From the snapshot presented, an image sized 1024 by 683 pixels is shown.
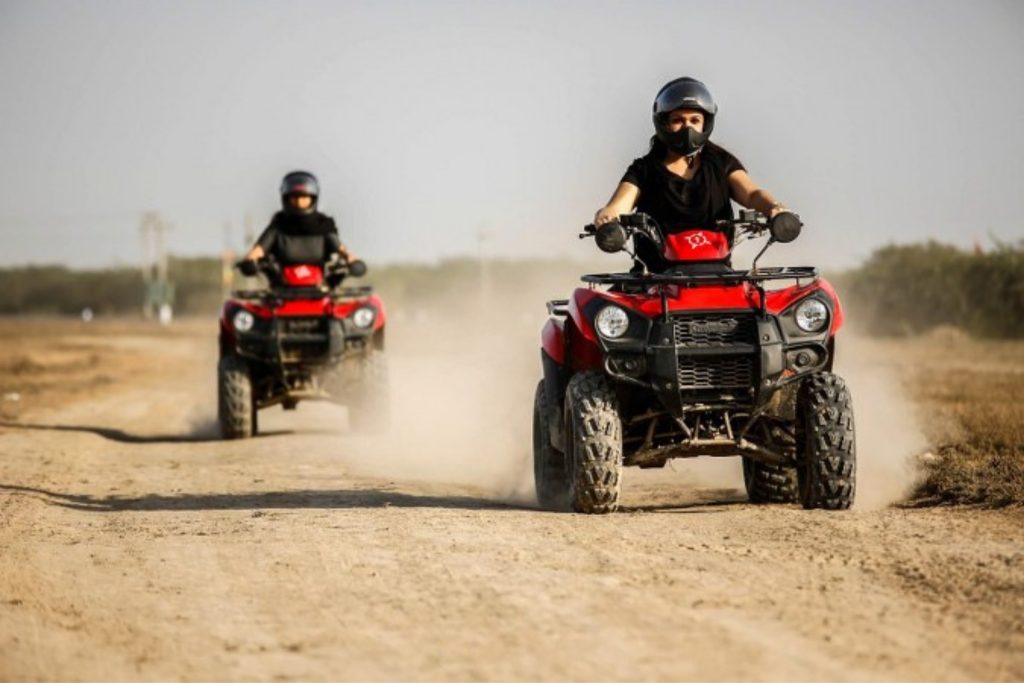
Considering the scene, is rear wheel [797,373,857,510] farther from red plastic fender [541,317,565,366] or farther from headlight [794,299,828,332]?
red plastic fender [541,317,565,366]

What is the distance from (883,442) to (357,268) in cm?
629

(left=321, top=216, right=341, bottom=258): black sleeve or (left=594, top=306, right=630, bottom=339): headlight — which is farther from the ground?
(left=321, top=216, right=341, bottom=258): black sleeve

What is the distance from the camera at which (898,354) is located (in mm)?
35781

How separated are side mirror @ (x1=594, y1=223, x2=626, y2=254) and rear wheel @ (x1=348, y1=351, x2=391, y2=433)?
Answer: 27.2 ft

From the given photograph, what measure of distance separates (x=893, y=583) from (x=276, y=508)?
4536 mm

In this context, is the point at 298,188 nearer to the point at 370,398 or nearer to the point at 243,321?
the point at 243,321

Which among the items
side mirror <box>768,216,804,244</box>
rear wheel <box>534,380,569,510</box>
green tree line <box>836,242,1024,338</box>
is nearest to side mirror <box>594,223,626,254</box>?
side mirror <box>768,216,804,244</box>

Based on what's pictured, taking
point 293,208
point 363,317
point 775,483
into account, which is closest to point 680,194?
point 775,483

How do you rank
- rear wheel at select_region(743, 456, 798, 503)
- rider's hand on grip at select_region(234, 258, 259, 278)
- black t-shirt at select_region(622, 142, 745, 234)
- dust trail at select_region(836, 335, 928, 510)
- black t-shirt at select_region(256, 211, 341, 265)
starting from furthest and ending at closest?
black t-shirt at select_region(256, 211, 341, 265), rider's hand on grip at select_region(234, 258, 259, 278), dust trail at select_region(836, 335, 928, 510), rear wheel at select_region(743, 456, 798, 503), black t-shirt at select_region(622, 142, 745, 234)

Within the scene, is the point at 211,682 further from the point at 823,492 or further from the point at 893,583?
the point at 823,492

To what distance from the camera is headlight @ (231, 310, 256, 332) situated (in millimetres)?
17047

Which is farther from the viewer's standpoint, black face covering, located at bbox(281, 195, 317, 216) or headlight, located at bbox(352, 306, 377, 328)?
black face covering, located at bbox(281, 195, 317, 216)

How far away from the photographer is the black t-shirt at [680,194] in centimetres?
1010

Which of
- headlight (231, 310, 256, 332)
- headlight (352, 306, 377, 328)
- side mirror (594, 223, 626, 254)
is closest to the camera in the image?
side mirror (594, 223, 626, 254)
